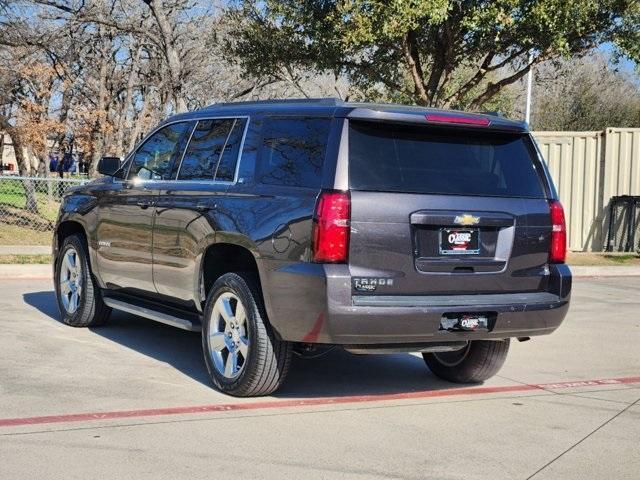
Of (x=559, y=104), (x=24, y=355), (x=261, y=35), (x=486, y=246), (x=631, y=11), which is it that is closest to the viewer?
→ (x=486, y=246)

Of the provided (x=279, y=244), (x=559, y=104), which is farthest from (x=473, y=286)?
(x=559, y=104)

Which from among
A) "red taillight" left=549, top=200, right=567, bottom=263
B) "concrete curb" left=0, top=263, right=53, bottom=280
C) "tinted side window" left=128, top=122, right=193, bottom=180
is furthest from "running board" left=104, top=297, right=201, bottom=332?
"concrete curb" left=0, top=263, right=53, bottom=280

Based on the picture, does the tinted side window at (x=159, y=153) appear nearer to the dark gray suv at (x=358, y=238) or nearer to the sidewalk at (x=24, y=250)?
the dark gray suv at (x=358, y=238)

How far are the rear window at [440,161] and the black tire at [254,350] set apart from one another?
108cm

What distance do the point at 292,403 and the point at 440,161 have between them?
1.94m

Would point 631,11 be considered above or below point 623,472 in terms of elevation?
above

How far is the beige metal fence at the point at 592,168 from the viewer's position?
19.5 meters

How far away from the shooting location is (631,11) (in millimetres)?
16531

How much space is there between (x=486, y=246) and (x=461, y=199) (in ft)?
1.19

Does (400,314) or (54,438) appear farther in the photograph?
(400,314)

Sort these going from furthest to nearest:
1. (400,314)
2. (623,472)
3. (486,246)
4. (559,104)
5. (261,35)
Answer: (559,104) < (261,35) < (486,246) < (400,314) < (623,472)

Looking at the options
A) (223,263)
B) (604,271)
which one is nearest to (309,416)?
(223,263)

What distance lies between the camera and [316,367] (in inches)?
289

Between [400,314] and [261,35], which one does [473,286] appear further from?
[261,35]
